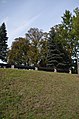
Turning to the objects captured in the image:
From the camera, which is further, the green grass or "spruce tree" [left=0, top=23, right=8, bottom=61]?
"spruce tree" [left=0, top=23, right=8, bottom=61]

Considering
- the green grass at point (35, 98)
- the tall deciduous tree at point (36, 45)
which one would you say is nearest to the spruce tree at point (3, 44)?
the tall deciduous tree at point (36, 45)

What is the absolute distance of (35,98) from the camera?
42.9 ft

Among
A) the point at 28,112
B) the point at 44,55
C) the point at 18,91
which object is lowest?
the point at 28,112

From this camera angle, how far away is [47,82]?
16922 mm

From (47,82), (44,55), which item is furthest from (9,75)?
(44,55)

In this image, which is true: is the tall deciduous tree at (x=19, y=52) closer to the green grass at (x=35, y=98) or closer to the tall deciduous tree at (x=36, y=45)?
the tall deciduous tree at (x=36, y=45)

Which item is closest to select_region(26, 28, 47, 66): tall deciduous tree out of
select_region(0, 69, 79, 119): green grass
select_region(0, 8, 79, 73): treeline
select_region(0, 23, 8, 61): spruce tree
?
select_region(0, 8, 79, 73): treeline

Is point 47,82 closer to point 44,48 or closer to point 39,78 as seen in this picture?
point 39,78

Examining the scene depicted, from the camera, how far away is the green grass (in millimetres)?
11281

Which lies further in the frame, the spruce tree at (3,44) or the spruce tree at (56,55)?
the spruce tree at (3,44)

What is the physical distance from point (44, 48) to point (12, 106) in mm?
37284

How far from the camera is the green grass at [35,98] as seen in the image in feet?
37.0

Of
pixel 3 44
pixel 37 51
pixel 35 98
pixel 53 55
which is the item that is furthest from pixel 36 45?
pixel 35 98

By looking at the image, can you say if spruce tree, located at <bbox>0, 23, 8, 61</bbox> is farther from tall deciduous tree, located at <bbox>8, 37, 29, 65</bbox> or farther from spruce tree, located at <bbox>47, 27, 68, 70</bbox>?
spruce tree, located at <bbox>47, 27, 68, 70</bbox>
